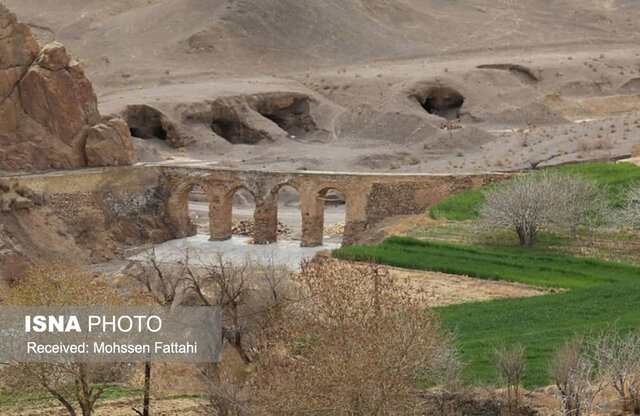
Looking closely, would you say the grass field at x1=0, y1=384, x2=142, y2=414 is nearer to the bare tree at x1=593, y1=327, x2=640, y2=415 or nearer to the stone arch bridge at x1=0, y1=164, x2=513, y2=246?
the bare tree at x1=593, y1=327, x2=640, y2=415

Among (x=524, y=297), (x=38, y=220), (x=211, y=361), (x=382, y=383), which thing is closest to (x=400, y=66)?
(x=38, y=220)

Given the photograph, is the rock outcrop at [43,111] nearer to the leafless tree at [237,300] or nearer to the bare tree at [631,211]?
the leafless tree at [237,300]

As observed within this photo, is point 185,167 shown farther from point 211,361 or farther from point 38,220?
point 211,361

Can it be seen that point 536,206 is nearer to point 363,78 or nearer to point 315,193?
point 315,193

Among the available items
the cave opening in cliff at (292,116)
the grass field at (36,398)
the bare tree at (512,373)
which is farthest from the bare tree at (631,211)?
the cave opening in cliff at (292,116)

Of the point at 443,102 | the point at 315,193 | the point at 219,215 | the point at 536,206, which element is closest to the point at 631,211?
Result: the point at 536,206

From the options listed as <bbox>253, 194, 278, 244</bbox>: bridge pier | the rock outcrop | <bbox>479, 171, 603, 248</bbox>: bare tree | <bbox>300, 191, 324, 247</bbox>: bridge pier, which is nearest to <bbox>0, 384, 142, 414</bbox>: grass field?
<bbox>479, 171, 603, 248</bbox>: bare tree
